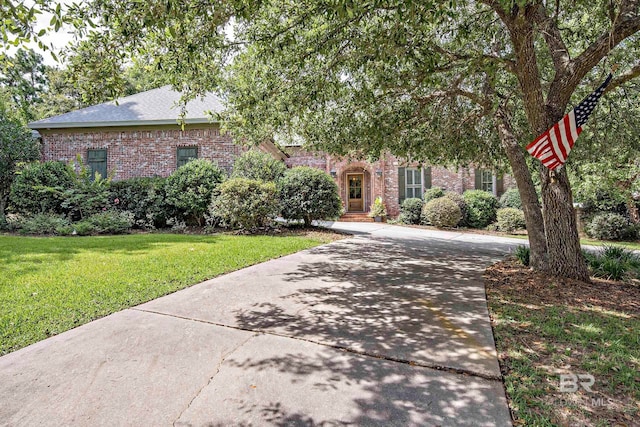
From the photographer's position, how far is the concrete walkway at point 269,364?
206 cm

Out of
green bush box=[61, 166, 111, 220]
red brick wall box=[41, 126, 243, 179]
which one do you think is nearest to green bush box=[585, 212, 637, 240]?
red brick wall box=[41, 126, 243, 179]

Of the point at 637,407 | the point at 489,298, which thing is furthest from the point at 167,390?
the point at 489,298

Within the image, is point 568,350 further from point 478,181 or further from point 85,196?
point 478,181

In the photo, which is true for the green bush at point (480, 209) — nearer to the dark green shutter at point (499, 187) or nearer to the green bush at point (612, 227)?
the dark green shutter at point (499, 187)

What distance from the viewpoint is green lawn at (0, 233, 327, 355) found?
3490mm

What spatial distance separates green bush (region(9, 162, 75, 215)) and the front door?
42.4 feet

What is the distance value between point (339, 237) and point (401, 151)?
347 cm

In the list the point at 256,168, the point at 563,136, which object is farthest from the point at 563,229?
the point at 256,168

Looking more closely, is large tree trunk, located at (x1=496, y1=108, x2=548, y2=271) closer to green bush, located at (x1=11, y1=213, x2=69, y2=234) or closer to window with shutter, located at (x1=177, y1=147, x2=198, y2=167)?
window with shutter, located at (x1=177, y1=147, x2=198, y2=167)

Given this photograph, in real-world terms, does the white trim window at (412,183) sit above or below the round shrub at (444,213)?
above

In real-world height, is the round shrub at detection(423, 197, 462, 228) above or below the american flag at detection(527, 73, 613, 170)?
below

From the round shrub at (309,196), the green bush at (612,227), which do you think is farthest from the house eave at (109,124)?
the green bush at (612,227)

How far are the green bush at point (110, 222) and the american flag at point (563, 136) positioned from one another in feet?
35.7

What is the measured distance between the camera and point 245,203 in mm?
9969
